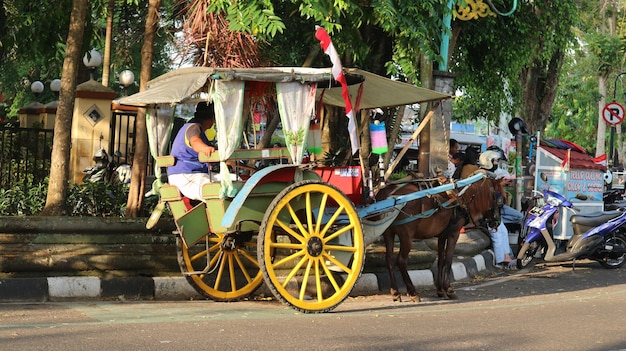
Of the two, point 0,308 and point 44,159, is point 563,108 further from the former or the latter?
point 0,308

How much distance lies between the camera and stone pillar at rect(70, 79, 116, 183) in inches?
567

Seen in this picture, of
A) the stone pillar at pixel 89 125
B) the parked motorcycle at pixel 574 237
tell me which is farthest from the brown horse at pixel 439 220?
the stone pillar at pixel 89 125

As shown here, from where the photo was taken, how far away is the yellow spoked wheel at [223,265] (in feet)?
33.1

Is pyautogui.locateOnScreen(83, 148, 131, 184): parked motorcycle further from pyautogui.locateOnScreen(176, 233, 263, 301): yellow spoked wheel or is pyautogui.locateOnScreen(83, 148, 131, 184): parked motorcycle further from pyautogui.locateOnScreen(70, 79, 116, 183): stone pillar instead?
pyautogui.locateOnScreen(176, 233, 263, 301): yellow spoked wheel

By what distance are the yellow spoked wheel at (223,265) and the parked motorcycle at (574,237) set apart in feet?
19.2

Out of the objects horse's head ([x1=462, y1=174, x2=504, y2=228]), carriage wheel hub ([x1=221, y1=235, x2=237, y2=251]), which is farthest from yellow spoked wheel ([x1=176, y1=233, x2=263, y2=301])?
horse's head ([x1=462, y1=174, x2=504, y2=228])

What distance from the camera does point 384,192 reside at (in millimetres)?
10648

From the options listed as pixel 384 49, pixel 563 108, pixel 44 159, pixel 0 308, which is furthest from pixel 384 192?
pixel 563 108

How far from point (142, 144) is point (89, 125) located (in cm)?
313

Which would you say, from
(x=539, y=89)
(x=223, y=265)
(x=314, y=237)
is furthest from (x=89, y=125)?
(x=539, y=89)

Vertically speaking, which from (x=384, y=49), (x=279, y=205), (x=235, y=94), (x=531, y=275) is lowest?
(x=531, y=275)

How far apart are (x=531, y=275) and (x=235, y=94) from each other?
23.4ft

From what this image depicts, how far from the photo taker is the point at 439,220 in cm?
1120

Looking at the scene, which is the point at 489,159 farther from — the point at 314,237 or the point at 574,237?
the point at 314,237
